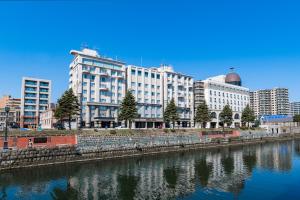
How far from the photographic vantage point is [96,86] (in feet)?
345

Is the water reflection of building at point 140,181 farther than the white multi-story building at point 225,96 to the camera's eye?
No

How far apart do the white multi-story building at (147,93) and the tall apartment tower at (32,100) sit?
6936 centimetres

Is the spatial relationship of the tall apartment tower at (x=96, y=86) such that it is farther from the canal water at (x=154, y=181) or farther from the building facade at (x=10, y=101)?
the building facade at (x=10, y=101)

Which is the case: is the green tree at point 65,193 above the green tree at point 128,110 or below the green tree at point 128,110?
below

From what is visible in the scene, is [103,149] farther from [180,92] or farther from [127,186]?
[180,92]

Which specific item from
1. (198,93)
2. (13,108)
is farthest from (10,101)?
(198,93)

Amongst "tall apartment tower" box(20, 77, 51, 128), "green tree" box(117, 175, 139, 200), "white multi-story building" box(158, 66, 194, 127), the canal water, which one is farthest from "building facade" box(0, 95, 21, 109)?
"green tree" box(117, 175, 139, 200)

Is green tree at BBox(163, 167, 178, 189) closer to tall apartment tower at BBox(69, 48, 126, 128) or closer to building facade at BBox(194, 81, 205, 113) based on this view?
tall apartment tower at BBox(69, 48, 126, 128)

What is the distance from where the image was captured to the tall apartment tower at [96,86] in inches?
3991

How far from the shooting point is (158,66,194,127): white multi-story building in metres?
130

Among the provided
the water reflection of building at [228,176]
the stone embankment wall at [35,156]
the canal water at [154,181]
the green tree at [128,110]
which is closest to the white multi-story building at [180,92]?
the green tree at [128,110]

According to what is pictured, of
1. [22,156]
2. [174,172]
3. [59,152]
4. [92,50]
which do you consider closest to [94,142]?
[59,152]

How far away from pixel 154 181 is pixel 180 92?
3747 inches

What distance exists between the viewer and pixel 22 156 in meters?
54.2
